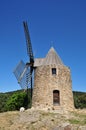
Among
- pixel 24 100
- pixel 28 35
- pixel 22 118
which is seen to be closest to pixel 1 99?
pixel 24 100

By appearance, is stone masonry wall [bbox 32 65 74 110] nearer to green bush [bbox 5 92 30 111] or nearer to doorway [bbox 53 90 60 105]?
A: doorway [bbox 53 90 60 105]

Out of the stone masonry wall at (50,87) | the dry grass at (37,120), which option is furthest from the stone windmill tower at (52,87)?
the dry grass at (37,120)

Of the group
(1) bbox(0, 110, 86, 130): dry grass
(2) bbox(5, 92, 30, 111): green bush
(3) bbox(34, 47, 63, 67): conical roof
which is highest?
(3) bbox(34, 47, 63, 67): conical roof

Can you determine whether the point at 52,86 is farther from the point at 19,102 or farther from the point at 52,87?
the point at 19,102

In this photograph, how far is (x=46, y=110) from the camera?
80.7ft

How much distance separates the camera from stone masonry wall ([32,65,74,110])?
25.8 metres

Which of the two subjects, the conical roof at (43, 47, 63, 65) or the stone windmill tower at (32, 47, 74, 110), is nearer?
the stone windmill tower at (32, 47, 74, 110)

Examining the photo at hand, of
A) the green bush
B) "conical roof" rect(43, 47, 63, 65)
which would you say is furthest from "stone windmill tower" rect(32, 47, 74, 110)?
the green bush

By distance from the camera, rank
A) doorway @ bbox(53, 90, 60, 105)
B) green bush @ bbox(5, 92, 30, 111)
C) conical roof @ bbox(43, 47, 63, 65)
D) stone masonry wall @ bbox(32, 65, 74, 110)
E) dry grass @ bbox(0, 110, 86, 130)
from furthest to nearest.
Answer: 1. green bush @ bbox(5, 92, 30, 111)
2. conical roof @ bbox(43, 47, 63, 65)
3. doorway @ bbox(53, 90, 60, 105)
4. stone masonry wall @ bbox(32, 65, 74, 110)
5. dry grass @ bbox(0, 110, 86, 130)

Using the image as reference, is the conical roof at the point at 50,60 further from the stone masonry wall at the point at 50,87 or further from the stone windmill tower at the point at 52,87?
the stone masonry wall at the point at 50,87

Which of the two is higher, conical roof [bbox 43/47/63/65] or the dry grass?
conical roof [bbox 43/47/63/65]

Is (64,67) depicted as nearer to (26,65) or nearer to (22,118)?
(26,65)

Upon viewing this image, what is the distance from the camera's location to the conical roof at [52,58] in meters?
28.1

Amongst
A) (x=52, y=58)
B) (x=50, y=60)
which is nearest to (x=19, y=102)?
(x=50, y=60)
